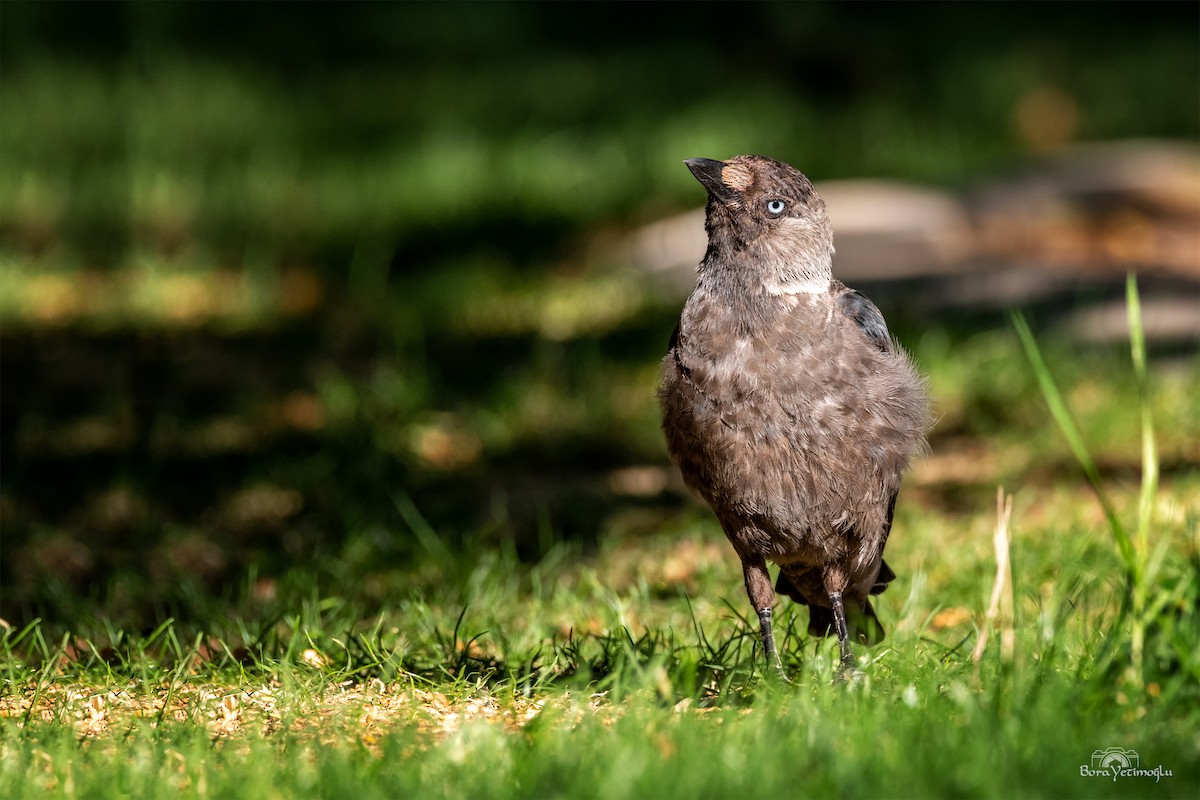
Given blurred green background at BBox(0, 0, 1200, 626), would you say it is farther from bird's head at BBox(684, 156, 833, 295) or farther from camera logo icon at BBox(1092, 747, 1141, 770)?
camera logo icon at BBox(1092, 747, 1141, 770)

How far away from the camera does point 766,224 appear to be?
12.5ft

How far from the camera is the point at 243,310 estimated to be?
8336 millimetres

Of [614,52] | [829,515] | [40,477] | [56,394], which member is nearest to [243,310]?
[56,394]

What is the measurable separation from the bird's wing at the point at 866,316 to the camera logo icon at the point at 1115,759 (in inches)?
48.3

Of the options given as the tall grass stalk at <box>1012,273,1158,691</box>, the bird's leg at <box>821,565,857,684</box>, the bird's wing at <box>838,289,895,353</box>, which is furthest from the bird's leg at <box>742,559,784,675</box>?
the tall grass stalk at <box>1012,273,1158,691</box>

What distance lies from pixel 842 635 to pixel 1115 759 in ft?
3.19

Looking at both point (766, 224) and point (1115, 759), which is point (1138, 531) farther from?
point (766, 224)

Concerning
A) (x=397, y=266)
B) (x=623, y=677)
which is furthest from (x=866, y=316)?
(x=397, y=266)

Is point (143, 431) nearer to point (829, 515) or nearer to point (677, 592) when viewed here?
point (677, 592)

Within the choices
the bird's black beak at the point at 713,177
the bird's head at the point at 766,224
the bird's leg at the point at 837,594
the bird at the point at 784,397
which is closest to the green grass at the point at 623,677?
the bird's leg at the point at 837,594

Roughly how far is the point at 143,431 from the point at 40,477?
0.62 metres

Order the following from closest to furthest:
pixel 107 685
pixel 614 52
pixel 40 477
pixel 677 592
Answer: pixel 107 685 → pixel 677 592 → pixel 40 477 → pixel 614 52

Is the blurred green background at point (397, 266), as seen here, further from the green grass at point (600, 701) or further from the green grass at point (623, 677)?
the green grass at point (600, 701)

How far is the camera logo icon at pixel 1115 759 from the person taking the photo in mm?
2918
